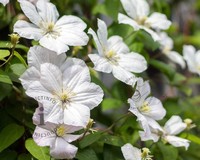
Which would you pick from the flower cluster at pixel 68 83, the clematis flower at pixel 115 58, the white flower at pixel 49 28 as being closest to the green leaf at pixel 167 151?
the flower cluster at pixel 68 83

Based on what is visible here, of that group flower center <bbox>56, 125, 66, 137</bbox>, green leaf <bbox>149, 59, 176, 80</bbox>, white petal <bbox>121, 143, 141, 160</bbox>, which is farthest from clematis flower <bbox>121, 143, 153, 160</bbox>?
green leaf <bbox>149, 59, 176, 80</bbox>

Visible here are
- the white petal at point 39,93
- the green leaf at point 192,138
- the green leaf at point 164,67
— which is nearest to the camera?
the white petal at point 39,93

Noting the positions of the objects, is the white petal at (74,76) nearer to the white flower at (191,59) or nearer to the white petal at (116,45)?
the white petal at (116,45)

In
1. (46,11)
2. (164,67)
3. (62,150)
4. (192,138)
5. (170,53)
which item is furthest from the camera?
(170,53)

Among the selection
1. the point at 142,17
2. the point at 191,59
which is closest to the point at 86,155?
the point at 142,17

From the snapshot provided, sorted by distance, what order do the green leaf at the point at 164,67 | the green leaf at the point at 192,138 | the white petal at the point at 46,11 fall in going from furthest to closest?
the green leaf at the point at 164,67 < the green leaf at the point at 192,138 < the white petal at the point at 46,11

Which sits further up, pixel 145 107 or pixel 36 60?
pixel 36 60

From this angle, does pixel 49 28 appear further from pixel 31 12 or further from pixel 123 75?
pixel 123 75
